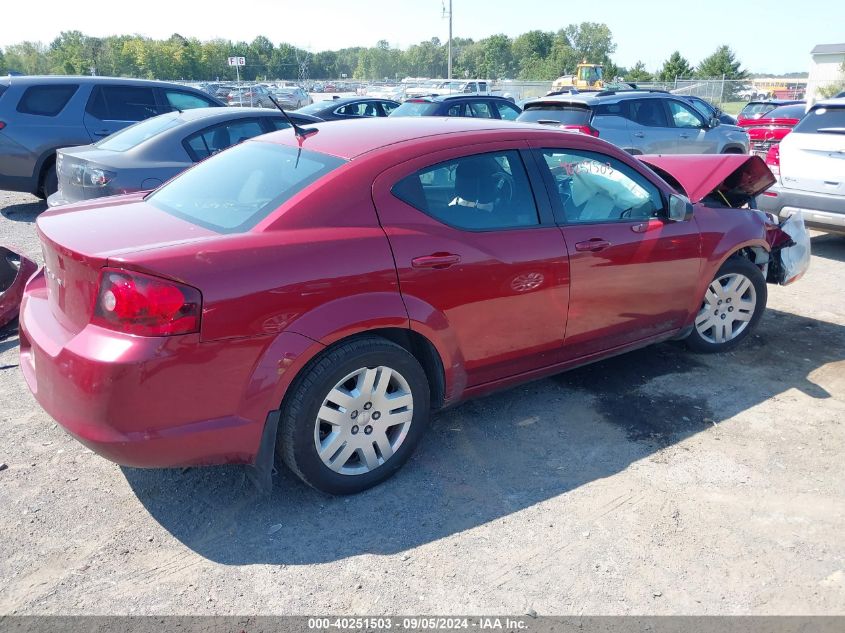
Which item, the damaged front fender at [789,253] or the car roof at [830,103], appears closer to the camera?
the damaged front fender at [789,253]

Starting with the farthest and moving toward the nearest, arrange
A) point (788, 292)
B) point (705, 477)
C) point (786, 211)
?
point (786, 211)
point (788, 292)
point (705, 477)

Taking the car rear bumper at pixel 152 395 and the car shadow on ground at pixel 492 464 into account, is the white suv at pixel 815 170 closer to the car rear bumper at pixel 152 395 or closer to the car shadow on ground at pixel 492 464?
the car shadow on ground at pixel 492 464

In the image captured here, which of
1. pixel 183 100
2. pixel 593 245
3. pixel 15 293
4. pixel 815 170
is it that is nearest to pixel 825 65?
pixel 815 170

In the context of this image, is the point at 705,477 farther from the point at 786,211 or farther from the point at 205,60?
the point at 205,60

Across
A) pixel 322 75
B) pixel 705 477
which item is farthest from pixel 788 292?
pixel 322 75

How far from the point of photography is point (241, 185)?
3537mm

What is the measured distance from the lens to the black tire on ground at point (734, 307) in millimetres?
4879

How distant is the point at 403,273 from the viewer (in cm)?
323

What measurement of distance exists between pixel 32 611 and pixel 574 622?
6.58 ft

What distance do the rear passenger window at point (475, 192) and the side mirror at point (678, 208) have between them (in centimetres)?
106

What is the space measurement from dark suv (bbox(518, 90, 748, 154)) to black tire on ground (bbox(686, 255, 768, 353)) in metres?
6.28

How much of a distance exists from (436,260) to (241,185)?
1.07 meters

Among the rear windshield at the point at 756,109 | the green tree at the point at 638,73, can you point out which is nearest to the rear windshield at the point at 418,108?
the rear windshield at the point at 756,109

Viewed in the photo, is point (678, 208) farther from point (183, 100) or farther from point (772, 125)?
point (772, 125)
